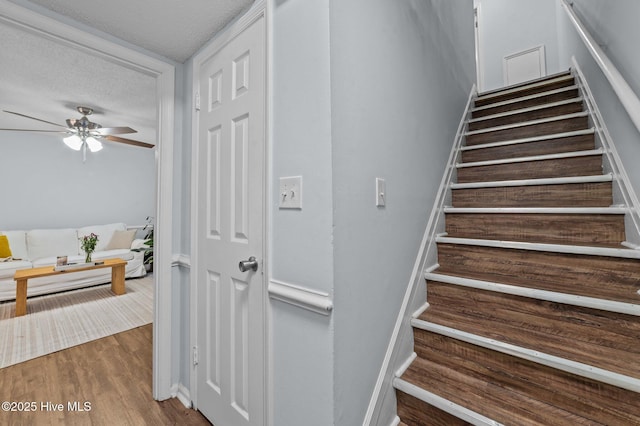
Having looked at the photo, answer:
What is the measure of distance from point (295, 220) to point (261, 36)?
886 millimetres

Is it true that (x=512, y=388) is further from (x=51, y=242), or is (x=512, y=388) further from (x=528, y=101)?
(x=51, y=242)

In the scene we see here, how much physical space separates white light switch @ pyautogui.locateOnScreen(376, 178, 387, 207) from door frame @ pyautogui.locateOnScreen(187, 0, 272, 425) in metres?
0.47

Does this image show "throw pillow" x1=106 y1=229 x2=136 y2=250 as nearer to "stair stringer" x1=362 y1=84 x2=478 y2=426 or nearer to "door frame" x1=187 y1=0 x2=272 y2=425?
"door frame" x1=187 y1=0 x2=272 y2=425

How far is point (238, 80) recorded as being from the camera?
1.40 metres

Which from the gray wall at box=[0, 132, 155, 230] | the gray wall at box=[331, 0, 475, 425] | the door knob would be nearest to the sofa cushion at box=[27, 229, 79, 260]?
the gray wall at box=[0, 132, 155, 230]

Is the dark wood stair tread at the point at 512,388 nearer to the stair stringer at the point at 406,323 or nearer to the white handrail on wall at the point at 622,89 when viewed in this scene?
the stair stringer at the point at 406,323

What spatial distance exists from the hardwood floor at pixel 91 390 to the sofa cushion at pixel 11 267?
201 centimetres

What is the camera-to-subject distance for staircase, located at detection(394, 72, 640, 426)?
1.01 metres

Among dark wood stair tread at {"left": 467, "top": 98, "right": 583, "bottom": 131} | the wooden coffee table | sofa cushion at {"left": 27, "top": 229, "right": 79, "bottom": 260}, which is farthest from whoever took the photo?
sofa cushion at {"left": 27, "top": 229, "right": 79, "bottom": 260}

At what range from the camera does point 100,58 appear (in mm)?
1631

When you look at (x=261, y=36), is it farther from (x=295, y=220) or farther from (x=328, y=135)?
(x=295, y=220)

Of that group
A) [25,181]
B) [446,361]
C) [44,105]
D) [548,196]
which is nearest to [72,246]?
[25,181]

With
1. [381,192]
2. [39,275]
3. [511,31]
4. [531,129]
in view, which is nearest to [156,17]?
[381,192]

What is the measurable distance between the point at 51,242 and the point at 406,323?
5.45 m
